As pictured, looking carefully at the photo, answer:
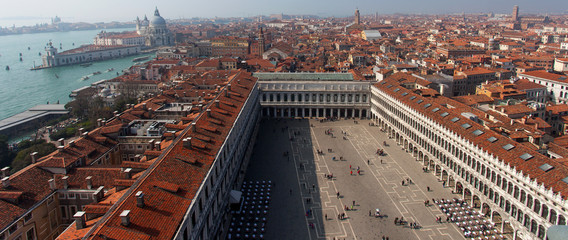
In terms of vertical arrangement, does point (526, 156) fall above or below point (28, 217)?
above

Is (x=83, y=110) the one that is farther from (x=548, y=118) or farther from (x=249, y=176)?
(x=548, y=118)

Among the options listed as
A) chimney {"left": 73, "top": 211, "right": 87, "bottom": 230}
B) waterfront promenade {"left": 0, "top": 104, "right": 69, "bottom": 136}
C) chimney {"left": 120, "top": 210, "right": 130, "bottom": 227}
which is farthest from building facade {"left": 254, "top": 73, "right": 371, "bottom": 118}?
chimney {"left": 120, "top": 210, "right": 130, "bottom": 227}

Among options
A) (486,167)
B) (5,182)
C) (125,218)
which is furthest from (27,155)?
(486,167)

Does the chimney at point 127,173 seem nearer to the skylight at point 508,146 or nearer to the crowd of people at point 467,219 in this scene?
the crowd of people at point 467,219

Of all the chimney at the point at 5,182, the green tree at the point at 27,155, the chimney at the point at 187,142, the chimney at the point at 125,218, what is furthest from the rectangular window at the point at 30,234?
the green tree at the point at 27,155

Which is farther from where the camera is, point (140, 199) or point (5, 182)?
point (5, 182)

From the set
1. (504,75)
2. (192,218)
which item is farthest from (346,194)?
(504,75)

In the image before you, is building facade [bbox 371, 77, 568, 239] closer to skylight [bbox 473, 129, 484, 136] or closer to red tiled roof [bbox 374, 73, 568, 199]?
red tiled roof [bbox 374, 73, 568, 199]

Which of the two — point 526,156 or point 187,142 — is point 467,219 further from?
point 187,142
